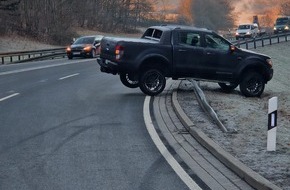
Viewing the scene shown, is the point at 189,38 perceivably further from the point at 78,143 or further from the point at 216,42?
the point at 78,143

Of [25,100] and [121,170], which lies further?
[25,100]

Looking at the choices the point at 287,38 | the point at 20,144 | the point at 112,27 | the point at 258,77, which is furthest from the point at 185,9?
the point at 20,144

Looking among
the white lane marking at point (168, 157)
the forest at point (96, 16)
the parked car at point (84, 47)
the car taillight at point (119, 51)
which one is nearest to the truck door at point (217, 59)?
the car taillight at point (119, 51)

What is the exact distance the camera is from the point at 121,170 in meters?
7.75

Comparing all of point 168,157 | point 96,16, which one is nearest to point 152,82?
point 168,157

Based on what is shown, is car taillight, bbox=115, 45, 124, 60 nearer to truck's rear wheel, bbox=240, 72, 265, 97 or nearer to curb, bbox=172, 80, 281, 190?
truck's rear wheel, bbox=240, 72, 265, 97

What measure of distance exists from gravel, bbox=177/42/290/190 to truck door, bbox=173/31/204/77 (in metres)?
0.69

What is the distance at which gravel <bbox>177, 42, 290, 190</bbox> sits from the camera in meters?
7.68

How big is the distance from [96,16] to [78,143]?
8116 centimetres

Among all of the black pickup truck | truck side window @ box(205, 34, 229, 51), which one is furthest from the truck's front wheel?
truck side window @ box(205, 34, 229, 51)

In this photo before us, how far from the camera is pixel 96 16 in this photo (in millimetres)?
89312

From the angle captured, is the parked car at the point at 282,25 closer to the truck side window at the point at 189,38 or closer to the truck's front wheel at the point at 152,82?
the truck side window at the point at 189,38

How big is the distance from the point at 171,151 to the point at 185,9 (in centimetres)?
10048

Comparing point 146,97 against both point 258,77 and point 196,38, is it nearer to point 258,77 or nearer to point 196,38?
point 196,38
